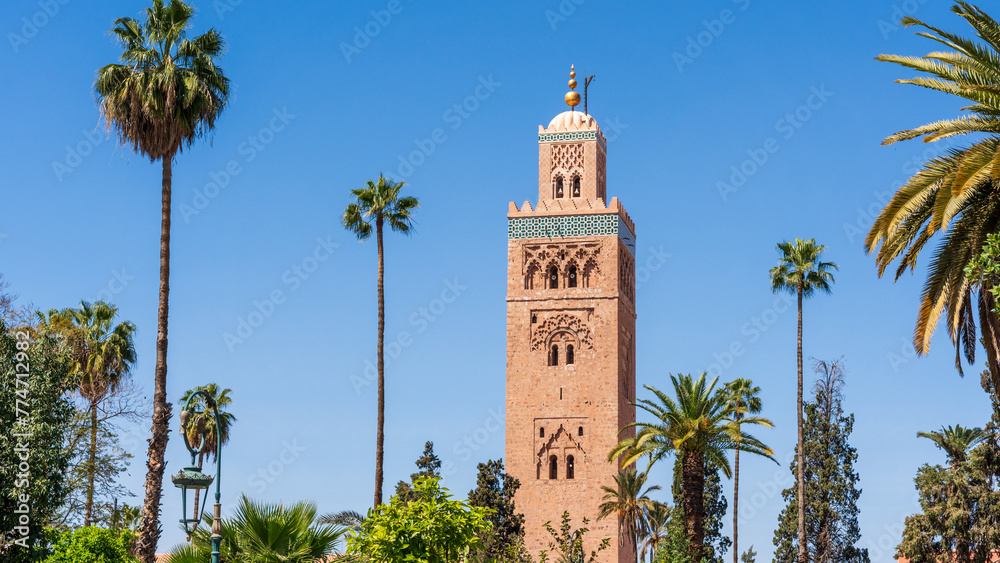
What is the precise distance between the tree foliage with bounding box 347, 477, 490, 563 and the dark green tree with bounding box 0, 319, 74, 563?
7942 mm

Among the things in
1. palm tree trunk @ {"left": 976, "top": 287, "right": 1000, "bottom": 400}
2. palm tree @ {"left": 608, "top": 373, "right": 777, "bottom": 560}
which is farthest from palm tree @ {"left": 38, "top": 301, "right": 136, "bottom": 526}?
palm tree trunk @ {"left": 976, "top": 287, "right": 1000, "bottom": 400}

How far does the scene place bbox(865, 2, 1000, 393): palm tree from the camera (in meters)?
19.4

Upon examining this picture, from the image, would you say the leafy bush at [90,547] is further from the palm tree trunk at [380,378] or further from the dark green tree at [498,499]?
the dark green tree at [498,499]

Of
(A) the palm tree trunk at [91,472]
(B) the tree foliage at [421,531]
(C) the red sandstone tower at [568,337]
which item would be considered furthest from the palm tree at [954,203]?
(C) the red sandstone tower at [568,337]

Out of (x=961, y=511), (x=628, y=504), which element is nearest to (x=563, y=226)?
(x=628, y=504)

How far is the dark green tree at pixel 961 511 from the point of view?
171ft

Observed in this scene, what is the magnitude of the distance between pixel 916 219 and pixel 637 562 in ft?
122

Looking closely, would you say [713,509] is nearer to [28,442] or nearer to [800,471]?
[800,471]

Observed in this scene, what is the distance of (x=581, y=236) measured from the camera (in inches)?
2404

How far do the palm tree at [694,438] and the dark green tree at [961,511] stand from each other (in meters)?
14.3

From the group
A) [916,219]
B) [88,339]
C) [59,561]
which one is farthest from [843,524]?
[916,219]

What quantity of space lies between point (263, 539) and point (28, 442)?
907 centimetres

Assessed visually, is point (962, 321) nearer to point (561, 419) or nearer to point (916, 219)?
point (916, 219)

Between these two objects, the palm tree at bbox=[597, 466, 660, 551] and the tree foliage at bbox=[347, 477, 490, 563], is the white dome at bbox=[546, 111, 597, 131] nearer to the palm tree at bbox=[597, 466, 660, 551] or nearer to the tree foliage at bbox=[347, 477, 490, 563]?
the palm tree at bbox=[597, 466, 660, 551]
